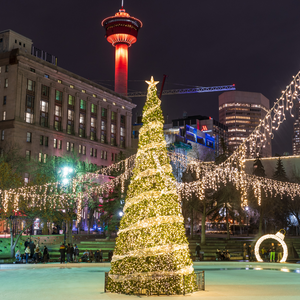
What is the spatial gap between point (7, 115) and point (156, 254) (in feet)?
234

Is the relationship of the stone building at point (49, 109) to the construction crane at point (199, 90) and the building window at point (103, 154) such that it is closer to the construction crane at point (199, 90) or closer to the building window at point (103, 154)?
the building window at point (103, 154)

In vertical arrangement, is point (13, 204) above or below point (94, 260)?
above

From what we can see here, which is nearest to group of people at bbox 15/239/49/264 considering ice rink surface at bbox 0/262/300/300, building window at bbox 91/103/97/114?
ice rink surface at bbox 0/262/300/300

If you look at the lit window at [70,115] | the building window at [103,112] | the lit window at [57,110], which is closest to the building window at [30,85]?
the lit window at [57,110]

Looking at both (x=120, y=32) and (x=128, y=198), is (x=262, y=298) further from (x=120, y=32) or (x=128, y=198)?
(x=120, y=32)

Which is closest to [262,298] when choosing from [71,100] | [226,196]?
[226,196]

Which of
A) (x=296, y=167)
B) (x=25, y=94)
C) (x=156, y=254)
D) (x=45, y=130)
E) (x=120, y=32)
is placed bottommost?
(x=156, y=254)

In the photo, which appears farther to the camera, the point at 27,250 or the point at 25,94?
the point at 25,94

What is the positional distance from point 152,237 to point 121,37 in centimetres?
13737

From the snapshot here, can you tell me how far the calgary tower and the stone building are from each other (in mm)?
32356

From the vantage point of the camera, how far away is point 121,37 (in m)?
142

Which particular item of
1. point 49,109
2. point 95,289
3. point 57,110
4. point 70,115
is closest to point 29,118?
point 49,109

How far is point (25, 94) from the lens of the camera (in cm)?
7944

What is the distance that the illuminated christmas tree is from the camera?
13.1m
